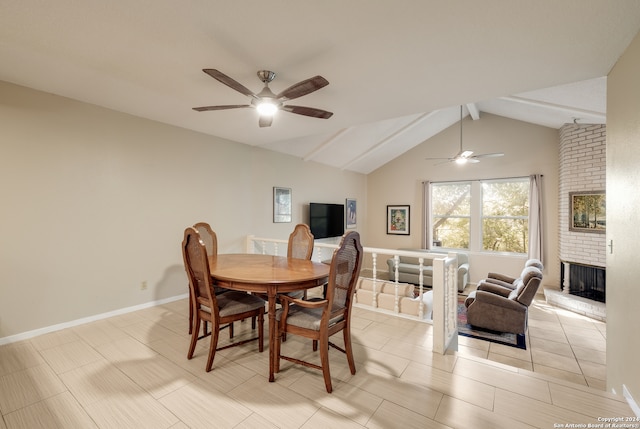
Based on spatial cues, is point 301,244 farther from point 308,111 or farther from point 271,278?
point 308,111

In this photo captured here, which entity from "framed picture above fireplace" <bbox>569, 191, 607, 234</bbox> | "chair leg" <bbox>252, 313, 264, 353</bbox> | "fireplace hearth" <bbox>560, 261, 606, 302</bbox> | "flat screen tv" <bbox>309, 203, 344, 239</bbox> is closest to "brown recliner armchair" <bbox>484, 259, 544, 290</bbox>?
"fireplace hearth" <bbox>560, 261, 606, 302</bbox>

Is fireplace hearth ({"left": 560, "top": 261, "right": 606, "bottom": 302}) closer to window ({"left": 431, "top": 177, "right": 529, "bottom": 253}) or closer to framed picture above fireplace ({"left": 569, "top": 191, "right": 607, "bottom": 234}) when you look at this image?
framed picture above fireplace ({"left": 569, "top": 191, "right": 607, "bottom": 234})

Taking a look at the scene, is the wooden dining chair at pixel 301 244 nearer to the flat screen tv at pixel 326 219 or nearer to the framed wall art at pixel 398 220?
the flat screen tv at pixel 326 219

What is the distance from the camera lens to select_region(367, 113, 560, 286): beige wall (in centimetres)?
570

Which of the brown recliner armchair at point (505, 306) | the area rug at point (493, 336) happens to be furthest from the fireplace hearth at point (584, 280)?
the area rug at point (493, 336)

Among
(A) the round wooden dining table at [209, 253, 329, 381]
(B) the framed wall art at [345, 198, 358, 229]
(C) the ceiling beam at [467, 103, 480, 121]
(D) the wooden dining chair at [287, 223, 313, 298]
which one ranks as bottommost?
(A) the round wooden dining table at [209, 253, 329, 381]

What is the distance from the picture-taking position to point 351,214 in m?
7.52

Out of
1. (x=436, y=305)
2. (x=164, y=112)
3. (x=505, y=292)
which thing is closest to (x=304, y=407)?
(x=436, y=305)

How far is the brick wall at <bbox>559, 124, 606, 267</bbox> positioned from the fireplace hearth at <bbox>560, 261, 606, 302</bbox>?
5.1 inches

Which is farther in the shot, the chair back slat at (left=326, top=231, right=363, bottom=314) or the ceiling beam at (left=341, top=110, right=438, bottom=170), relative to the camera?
the ceiling beam at (left=341, top=110, right=438, bottom=170)

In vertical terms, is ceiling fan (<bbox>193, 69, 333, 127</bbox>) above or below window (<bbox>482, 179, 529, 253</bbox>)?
above

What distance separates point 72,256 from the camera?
3.00 m

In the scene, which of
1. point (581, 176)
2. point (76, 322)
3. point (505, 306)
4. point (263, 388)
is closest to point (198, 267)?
point (263, 388)

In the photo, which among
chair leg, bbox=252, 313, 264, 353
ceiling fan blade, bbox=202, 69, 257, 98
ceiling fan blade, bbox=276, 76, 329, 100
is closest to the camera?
ceiling fan blade, bbox=202, 69, 257, 98
